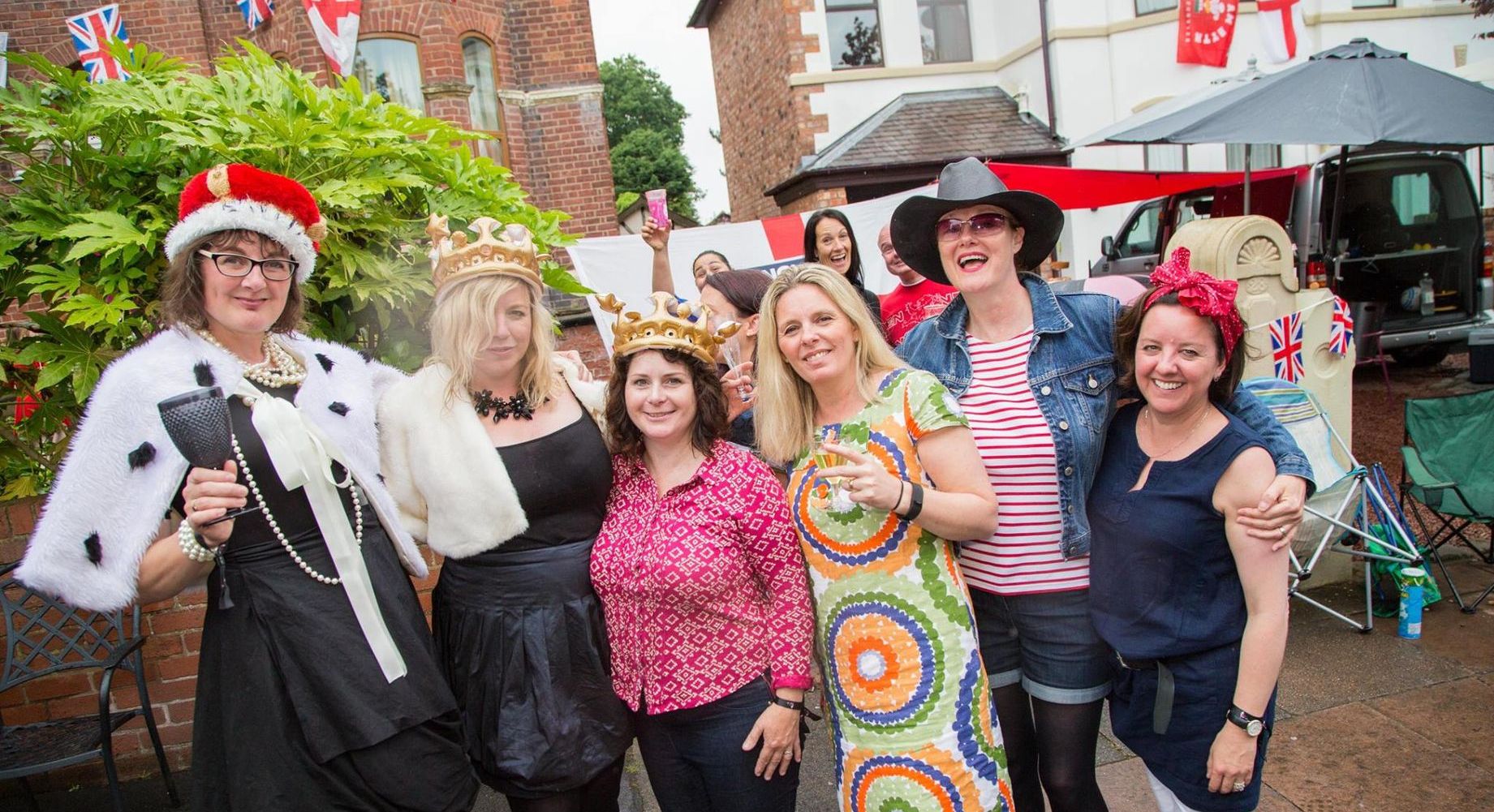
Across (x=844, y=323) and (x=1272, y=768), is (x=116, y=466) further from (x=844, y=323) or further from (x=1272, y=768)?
(x=1272, y=768)

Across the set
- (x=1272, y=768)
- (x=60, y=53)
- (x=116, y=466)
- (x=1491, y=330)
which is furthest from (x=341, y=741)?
(x=60, y=53)

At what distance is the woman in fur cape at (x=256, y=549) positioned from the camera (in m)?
1.77

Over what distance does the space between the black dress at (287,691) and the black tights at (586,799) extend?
0.30 m

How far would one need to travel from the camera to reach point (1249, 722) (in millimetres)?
1875

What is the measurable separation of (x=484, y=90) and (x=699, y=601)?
952 cm

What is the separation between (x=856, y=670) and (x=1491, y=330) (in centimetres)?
618

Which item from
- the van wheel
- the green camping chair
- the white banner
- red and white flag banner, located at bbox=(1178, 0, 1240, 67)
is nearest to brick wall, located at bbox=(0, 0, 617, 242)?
the white banner

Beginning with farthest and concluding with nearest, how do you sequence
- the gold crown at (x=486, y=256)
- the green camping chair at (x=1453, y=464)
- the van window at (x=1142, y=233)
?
the van window at (x=1142, y=233)
the green camping chair at (x=1453, y=464)
the gold crown at (x=486, y=256)

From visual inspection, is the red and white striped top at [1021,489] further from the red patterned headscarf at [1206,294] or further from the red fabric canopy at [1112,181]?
the red fabric canopy at [1112,181]

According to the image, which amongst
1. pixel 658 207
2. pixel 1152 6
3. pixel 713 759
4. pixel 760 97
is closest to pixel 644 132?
pixel 760 97

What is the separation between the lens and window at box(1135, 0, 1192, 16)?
12906 millimetres

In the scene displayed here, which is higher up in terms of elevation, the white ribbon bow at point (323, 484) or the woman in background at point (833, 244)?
the woman in background at point (833, 244)

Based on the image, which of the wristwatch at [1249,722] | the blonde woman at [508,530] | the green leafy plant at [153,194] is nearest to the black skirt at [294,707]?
the blonde woman at [508,530]

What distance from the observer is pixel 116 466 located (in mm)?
1773
